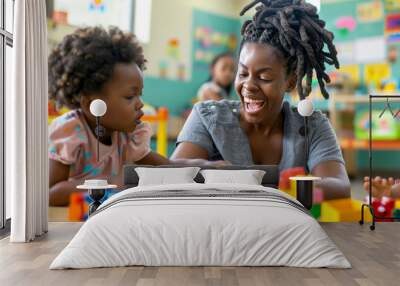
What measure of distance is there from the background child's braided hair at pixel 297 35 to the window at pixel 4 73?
208 cm

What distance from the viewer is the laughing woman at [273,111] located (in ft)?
16.0

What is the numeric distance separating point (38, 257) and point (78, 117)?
1577 mm

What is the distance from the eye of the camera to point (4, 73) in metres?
4.77

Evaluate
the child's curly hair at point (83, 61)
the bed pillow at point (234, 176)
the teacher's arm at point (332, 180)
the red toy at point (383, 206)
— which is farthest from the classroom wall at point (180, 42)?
the red toy at point (383, 206)

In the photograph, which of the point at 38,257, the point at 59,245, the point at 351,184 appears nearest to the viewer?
the point at 38,257

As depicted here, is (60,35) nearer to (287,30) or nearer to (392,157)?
(287,30)

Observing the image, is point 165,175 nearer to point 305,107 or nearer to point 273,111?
point 273,111

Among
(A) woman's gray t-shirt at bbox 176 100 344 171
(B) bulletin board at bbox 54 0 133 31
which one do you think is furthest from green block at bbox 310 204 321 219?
(B) bulletin board at bbox 54 0 133 31

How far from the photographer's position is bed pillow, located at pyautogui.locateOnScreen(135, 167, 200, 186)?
4.78 meters

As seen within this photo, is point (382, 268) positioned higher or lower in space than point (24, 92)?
lower

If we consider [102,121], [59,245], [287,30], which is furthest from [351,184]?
[59,245]

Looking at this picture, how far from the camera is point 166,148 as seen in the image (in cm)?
509

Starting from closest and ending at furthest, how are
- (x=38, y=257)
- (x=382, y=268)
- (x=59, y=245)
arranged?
(x=382, y=268) < (x=38, y=257) < (x=59, y=245)

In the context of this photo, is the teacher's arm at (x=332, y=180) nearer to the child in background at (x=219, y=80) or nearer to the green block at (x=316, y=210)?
the green block at (x=316, y=210)
